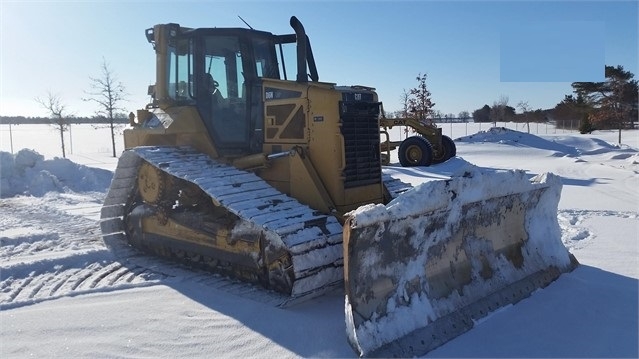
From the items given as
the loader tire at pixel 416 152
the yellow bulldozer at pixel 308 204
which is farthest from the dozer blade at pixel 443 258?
the loader tire at pixel 416 152

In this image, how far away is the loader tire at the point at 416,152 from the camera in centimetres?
1856

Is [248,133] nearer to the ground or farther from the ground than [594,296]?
farther from the ground

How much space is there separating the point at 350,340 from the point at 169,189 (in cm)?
367

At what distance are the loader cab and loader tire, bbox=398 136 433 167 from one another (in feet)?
40.4

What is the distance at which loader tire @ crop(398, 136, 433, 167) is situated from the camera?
60.9ft

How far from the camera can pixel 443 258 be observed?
15.5 ft

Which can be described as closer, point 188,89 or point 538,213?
point 538,213

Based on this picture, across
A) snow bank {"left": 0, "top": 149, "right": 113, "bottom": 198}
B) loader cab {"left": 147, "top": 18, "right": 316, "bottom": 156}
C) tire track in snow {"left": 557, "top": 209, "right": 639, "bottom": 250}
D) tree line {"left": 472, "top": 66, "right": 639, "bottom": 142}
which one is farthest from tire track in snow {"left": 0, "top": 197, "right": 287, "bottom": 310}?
tree line {"left": 472, "top": 66, "right": 639, "bottom": 142}

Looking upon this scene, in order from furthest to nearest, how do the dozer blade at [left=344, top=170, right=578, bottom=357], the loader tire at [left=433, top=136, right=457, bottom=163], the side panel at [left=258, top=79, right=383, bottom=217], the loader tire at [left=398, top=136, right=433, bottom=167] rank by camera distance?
the loader tire at [left=433, top=136, right=457, bottom=163] < the loader tire at [left=398, top=136, right=433, bottom=167] < the side panel at [left=258, top=79, right=383, bottom=217] < the dozer blade at [left=344, top=170, right=578, bottom=357]

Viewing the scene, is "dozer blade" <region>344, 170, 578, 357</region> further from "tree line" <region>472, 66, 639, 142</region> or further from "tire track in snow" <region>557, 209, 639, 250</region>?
"tree line" <region>472, 66, 639, 142</region>

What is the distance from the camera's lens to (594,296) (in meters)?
4.99

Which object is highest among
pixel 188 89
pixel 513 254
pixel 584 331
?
pixel 188 89

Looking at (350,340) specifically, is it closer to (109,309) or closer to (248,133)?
(109,309)

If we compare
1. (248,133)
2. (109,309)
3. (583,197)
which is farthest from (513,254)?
(583,197)
